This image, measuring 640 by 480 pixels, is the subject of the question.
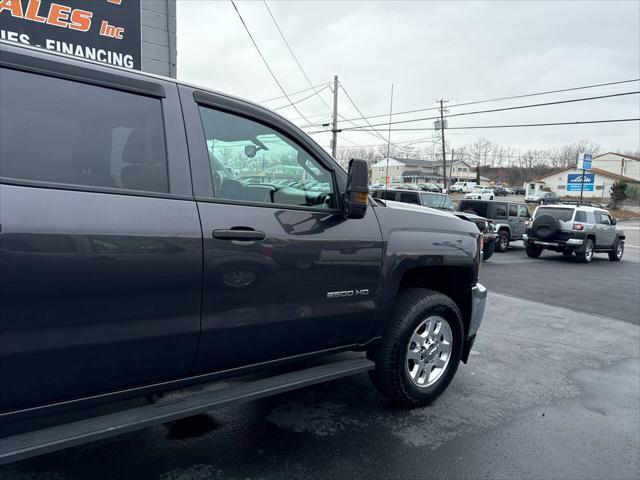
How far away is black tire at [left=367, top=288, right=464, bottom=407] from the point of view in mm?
3223

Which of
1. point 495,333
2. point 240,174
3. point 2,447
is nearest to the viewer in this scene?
point 2,447

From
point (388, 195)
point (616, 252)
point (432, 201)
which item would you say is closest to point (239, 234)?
point (388, 195)

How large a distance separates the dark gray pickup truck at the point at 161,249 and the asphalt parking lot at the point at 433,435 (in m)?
0.50

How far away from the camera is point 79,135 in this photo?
203cm

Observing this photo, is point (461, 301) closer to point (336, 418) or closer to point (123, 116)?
point (336, 418)

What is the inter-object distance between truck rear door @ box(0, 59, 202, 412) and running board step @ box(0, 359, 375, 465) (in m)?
0.15

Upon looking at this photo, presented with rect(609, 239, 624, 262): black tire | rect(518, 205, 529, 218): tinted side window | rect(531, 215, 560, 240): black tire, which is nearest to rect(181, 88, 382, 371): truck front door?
rect(531, 215, 560, 240): black tire

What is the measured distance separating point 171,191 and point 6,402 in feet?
3.61

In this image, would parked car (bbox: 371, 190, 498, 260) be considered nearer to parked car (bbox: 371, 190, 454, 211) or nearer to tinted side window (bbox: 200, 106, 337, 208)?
parked car (bbox: 371, 190, 454, 211)

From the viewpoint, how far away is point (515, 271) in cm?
1192

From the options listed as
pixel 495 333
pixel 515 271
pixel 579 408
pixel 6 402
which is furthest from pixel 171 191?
pixel 515 271

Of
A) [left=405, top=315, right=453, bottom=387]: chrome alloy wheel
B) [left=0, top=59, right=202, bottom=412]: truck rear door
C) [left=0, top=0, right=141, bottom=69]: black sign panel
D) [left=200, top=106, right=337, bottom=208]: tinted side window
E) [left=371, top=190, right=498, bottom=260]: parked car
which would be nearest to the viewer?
[left=0, top=59, right=202, bottom=412]: truck rear door

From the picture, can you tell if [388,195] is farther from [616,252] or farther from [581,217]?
[616,252]

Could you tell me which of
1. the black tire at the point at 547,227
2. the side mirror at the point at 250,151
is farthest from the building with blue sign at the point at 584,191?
the side mirror at the point at 250,151
